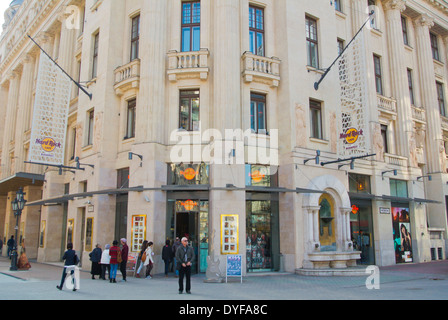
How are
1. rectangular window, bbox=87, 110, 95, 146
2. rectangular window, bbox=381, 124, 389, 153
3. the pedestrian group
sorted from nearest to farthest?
the pedestrian group < rectangular window, bbox=87, 110, 95, 146 < rectangular window, bbox=381, 124, 389, 153

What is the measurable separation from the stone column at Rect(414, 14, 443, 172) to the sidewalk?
13262 mm

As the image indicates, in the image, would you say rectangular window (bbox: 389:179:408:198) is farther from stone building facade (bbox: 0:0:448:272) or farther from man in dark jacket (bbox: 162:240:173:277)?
man in dark jacket (bbox: 162:240:173:277)

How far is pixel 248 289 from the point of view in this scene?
13391 millimetres

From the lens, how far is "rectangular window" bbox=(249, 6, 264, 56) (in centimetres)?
2056

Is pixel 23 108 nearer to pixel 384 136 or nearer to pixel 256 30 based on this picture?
pixel 256 30

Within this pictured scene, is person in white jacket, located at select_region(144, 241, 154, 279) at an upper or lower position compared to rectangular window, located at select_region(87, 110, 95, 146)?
lower

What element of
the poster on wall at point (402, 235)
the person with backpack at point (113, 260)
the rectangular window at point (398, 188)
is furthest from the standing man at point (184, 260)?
the rectangular window at point (398, 188)

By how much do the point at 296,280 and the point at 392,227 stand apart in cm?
1083

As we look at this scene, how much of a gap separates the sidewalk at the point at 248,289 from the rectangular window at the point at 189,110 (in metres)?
7.24

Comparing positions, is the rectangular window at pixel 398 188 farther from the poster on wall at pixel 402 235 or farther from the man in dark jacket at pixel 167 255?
the man in dark jacket at pixel 167 255

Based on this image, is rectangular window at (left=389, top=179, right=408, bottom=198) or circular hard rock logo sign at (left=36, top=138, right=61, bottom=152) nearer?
circular hard rock logo sign at (left=36, top=138, right=61, bottom=152)

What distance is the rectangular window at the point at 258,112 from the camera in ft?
64.7

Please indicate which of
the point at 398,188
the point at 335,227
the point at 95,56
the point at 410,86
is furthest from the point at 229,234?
the point at 410,86

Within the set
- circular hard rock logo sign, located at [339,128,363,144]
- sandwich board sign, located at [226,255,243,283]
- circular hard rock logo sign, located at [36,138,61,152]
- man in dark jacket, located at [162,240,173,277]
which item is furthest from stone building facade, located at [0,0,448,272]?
circular hard rock logo sign, located at [36,138,61,152]
